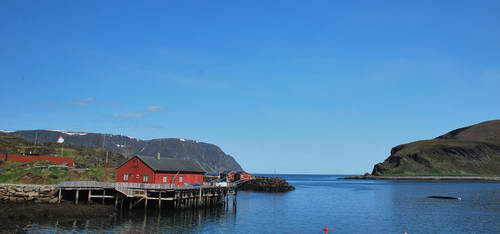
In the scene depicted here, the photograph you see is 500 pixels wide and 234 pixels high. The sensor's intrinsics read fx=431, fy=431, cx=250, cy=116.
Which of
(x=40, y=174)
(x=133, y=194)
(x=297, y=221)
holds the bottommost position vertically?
(x=297, y=221)

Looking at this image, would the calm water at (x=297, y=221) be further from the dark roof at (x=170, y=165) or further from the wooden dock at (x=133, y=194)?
the dark roof at (x=170, y=165)

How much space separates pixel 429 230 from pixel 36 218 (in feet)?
154

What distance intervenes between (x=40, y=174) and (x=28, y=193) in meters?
15.7

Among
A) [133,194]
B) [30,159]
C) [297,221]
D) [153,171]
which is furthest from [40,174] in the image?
[297,221]

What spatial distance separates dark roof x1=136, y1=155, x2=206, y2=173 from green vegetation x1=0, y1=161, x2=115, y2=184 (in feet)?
52.6

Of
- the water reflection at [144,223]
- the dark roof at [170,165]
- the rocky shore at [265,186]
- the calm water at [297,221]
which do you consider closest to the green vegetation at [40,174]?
the dark roof at [170,165]

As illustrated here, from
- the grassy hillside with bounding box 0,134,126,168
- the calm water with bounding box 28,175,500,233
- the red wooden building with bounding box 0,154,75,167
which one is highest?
the grassy hillside with bounding box 0,134,126,168

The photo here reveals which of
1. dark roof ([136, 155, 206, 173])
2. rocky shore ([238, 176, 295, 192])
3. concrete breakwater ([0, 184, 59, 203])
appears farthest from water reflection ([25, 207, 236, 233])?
rocky shore ([238, 176, 295, 192])

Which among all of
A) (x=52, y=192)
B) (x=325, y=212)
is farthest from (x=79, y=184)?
(x=325, y=212)

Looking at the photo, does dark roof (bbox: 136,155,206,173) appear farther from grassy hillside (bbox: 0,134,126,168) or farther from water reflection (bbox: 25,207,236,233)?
grassy hillside (bbox: 0,134,126,168)

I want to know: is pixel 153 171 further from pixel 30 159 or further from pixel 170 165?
pixel 30 159

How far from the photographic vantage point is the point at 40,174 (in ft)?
245

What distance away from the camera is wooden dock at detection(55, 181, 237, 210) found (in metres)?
60.2

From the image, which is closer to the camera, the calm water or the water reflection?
the water reflection
